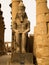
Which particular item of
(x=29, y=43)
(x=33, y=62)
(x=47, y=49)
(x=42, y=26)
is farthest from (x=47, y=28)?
(x=33, y=62)

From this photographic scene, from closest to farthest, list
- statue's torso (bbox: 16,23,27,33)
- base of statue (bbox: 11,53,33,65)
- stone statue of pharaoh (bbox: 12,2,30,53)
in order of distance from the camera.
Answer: base of statue (bbox: 11,53,33,65) → stone statue of pharaoh (bbox: 12,2,30,53) → statue's torso (bbox: 16,23,27,33)

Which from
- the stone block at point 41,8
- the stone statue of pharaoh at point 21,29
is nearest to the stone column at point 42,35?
the stone block at point 41,8

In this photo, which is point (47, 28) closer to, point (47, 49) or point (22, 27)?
point (47, 49)

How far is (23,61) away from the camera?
1356 cm

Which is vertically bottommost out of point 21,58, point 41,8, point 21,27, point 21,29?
point 21,58

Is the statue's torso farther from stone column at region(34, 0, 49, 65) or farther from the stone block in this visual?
the stone block

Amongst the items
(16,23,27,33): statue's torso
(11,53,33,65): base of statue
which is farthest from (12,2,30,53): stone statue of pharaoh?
(11,53,33,65): base of statue

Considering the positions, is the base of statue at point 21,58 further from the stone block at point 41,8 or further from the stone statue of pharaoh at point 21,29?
the stone block at point 41,8

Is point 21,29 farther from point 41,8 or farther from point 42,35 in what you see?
point 41,8

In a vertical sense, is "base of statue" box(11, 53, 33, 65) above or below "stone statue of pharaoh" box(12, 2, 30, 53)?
below

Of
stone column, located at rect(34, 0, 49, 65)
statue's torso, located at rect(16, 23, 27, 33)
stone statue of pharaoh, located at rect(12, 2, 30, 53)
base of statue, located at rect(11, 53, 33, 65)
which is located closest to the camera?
base of statue, located at rect(11, 53, 33, 65)

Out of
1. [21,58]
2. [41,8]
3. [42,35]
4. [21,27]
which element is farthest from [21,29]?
[41,8]

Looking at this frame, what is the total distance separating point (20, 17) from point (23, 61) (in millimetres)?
2475

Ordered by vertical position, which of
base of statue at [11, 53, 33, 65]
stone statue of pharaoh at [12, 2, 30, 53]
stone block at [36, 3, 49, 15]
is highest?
stone block at [36, 3, 49, 15]
